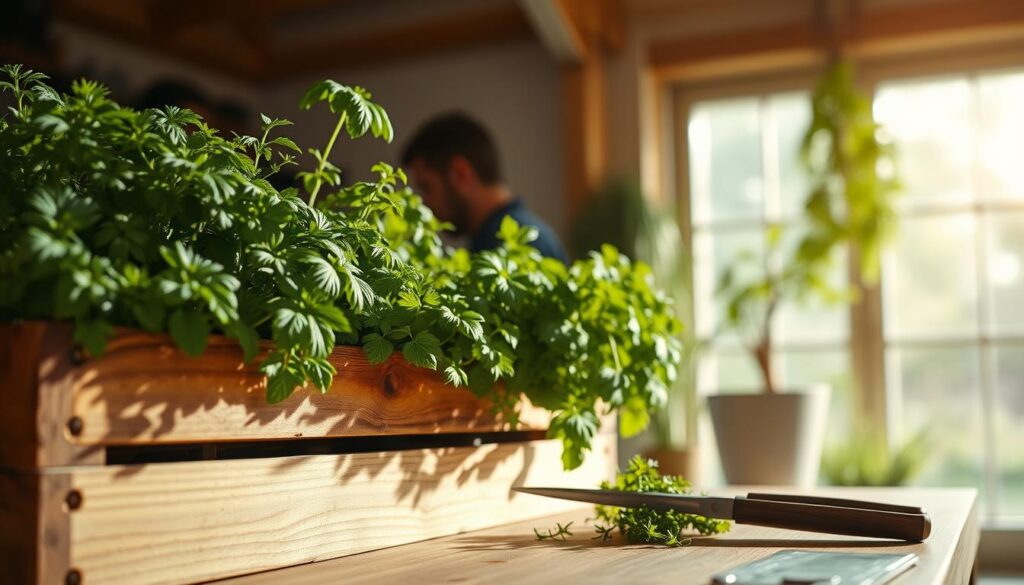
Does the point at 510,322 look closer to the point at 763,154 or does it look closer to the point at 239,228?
the point at 239,228

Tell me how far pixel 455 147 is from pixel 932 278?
1778 millimetres

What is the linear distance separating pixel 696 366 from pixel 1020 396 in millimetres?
1087

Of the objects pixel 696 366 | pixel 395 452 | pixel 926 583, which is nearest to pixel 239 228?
pixel 395 452

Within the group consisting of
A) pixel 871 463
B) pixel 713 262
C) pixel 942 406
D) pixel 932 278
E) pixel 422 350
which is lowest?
pixel 871 463

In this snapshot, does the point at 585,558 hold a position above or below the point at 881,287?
below

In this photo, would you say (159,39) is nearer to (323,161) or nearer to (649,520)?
(323,161)

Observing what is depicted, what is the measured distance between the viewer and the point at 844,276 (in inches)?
144

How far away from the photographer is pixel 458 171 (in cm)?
317

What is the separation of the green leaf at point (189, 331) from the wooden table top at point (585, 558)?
19 centimetres

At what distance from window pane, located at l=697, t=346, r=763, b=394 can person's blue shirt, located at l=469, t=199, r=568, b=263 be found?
123 centimetres

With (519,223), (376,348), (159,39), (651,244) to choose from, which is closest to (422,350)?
(376,348)

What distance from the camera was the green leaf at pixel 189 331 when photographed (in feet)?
2.29

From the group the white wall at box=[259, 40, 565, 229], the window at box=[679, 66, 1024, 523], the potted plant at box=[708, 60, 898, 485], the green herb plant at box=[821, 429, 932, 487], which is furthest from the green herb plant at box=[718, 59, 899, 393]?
the white wall at box=[259, 40, 565, 229]

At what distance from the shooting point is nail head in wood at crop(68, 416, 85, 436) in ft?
2.21
